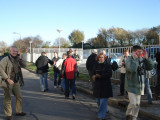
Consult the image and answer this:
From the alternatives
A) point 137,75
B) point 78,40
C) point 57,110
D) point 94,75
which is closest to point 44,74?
point 57,110

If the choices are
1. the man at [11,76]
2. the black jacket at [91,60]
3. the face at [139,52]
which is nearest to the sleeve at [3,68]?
the man at [11,76]

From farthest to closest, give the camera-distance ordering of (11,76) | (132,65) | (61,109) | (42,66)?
(42,66)
(61,109)
(11,76)
(132,65)

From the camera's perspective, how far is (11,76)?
4.88 metres

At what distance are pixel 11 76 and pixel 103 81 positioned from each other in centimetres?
254

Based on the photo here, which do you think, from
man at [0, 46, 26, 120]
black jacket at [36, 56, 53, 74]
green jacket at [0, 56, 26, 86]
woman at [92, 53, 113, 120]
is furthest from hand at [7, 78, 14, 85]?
black jacket at [36, 56, 53, 74]

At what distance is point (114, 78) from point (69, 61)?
13.0 feet

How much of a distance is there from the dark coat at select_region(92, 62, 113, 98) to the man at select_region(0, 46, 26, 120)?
224 centimetres

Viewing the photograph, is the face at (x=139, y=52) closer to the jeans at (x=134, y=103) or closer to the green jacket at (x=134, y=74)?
the green jacket at (x=134, y=74)

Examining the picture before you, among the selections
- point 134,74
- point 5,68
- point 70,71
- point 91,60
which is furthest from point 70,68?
point 134,74

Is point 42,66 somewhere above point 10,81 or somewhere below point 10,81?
above

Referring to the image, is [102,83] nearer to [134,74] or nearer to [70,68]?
[134,74]

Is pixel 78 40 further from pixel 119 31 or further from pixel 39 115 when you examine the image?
pixel 39 115

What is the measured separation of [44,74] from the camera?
8.95 metres

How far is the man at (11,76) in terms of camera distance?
4750mm
